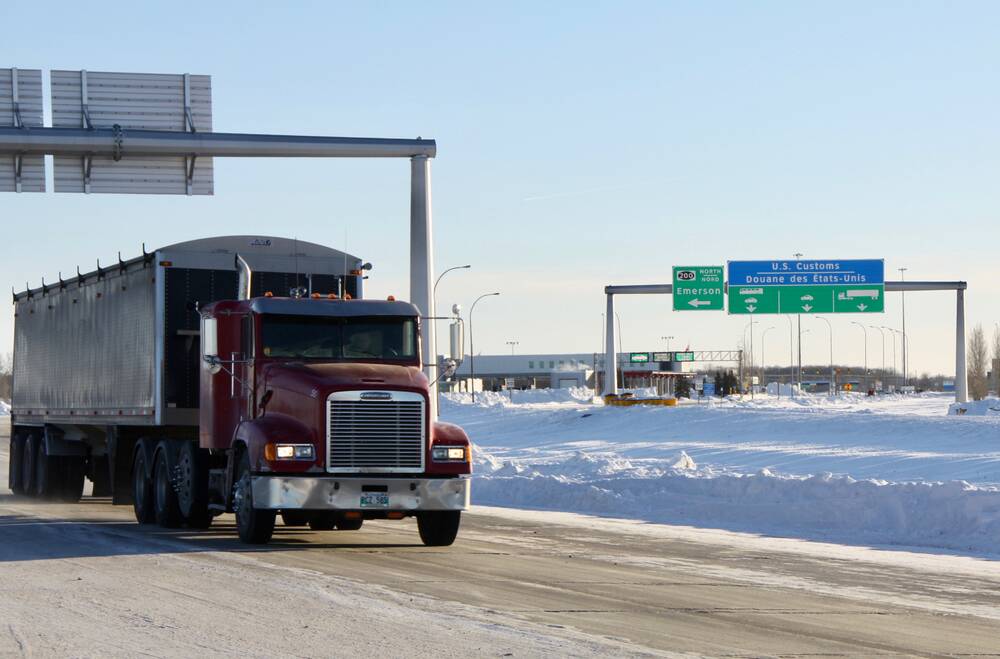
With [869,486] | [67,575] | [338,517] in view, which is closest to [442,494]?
[338,517]

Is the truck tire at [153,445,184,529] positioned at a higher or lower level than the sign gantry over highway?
lower

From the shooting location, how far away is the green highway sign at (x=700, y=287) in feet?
224

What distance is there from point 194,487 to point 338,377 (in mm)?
3816

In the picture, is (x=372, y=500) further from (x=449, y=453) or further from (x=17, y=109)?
(x=17, y=109)

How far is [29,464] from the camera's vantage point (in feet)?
93.5

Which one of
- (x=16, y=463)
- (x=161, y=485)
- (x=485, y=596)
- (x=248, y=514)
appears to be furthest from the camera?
(x=16, y=463)

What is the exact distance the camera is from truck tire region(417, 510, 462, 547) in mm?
17766

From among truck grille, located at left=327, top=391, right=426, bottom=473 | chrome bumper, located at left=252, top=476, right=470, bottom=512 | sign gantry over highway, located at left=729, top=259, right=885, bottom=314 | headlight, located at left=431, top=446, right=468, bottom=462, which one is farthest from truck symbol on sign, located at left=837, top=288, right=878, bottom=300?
truck grille, located at left=327, top=391, right=426, bottom=473

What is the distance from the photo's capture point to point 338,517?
18109 millimetres

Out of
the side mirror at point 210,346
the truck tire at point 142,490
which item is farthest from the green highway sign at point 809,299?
the side mirror at point 210,346

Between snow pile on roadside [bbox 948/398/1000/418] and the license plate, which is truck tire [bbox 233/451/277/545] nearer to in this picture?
the license plate

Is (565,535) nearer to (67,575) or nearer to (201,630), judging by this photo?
(67,575)

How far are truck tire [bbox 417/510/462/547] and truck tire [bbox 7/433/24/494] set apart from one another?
14.0 m

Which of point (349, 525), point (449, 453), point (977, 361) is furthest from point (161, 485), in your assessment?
point (977, 361)
